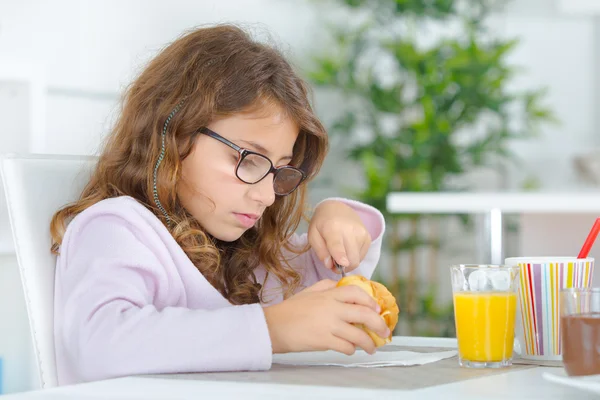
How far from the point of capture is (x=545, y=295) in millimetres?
1092

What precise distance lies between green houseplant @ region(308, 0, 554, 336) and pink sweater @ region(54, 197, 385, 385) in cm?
292

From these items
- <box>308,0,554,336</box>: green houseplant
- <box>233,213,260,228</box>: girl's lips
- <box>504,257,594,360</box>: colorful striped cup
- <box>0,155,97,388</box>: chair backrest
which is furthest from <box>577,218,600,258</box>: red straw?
<box>308,0,554,336</box>: green houseplant

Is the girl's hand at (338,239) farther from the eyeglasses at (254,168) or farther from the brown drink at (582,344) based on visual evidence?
the brown drink at (582,344)

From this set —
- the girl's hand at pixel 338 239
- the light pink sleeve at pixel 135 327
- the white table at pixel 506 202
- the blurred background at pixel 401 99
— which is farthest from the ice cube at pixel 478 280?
the blurred background at pixel 401 99

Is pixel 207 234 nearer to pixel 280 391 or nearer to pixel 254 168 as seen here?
pixel 254 168

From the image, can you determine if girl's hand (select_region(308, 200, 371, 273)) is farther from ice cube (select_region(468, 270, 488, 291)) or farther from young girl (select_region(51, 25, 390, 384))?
ice cube (select_region(468, 270, 488, 291))

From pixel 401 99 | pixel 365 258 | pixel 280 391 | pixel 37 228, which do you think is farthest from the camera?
pixel 401 99

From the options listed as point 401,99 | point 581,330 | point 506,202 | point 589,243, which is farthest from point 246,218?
point 401,99

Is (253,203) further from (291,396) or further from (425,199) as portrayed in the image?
(425,199)

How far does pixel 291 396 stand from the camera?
83 cm

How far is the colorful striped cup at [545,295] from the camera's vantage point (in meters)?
1.08

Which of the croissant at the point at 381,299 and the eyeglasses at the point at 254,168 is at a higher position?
the eyeglasses at the point at 254,168

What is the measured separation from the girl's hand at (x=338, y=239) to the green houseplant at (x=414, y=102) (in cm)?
262

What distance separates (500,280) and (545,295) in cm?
7
